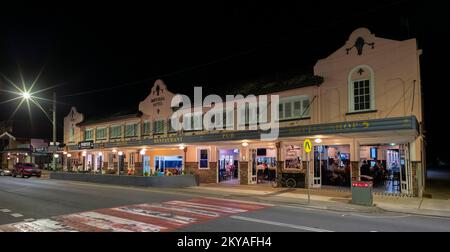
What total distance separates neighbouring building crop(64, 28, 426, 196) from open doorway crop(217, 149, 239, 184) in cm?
8

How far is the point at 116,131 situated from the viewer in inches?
1385

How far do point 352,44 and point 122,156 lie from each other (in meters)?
24.0

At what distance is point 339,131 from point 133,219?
1063cm

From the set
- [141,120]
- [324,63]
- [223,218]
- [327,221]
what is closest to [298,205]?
[327,221]

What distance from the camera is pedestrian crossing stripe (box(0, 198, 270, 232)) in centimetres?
878

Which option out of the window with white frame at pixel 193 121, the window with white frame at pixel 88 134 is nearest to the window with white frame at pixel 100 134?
the window with white frame at pixel 88 134

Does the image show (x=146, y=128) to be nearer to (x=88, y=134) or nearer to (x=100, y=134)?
(x=100, y=134)

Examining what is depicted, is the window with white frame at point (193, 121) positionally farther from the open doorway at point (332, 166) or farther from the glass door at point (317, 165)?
the open doorway at point (332, 166)

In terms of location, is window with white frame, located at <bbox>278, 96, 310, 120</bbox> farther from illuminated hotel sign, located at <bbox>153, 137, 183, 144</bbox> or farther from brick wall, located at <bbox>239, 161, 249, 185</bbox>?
illuminated hotel sign, located at <bbox>153, 137, 183, 144</bbox>

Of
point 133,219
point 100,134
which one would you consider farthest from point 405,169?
point 100,134

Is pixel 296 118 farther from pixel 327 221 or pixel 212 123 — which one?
pixel 327 221

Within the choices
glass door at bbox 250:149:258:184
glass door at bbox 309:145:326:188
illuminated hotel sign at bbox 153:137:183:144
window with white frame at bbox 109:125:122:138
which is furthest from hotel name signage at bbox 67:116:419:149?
window with white frame at bbox 109:125:122:138

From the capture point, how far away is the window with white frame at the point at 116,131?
113 ft

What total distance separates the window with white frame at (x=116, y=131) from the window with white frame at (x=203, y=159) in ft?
→ 38.3
